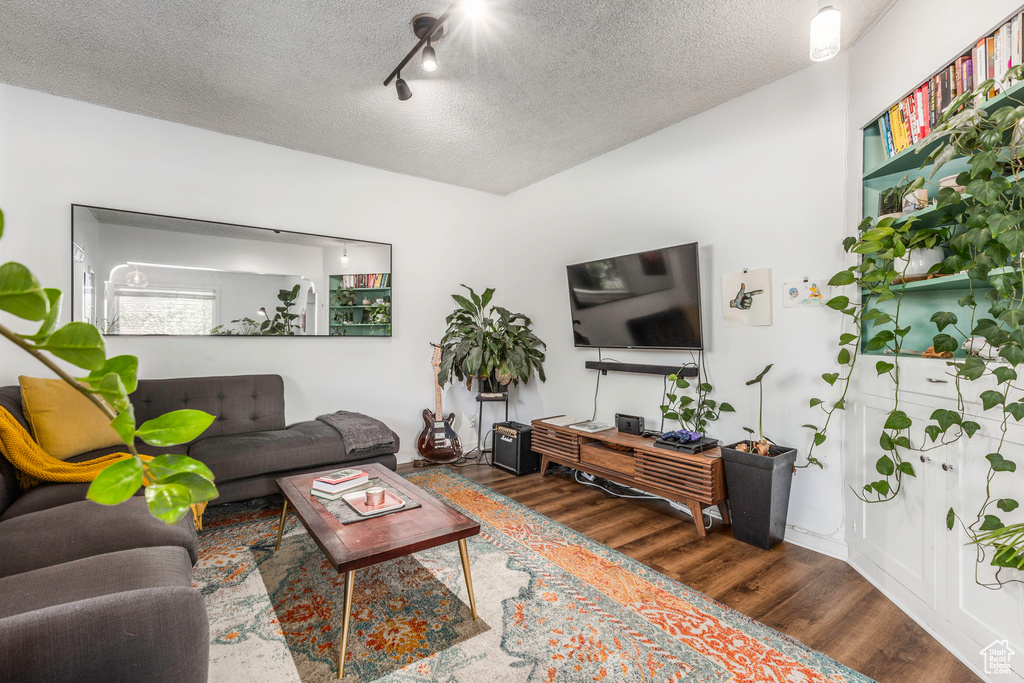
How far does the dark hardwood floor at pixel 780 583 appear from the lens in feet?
5.93

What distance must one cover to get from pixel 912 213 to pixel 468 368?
305cm

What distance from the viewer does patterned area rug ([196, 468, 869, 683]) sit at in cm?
174

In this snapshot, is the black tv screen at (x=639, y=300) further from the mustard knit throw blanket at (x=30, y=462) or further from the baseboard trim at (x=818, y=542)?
the mustard knit throw blanket at (x=30, y=462)

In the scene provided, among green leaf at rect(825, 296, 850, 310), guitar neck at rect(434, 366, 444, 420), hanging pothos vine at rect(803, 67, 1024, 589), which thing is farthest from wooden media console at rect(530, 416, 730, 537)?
green leaf at rect(825, 296, 850, 310)

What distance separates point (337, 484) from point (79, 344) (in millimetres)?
2313

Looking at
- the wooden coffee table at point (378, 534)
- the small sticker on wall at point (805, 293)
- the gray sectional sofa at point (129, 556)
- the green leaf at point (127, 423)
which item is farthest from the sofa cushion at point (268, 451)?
the green leaf at point (127, 423)

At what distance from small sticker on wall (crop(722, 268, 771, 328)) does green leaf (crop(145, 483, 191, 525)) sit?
3.14m

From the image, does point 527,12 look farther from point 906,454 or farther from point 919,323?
point 906,454

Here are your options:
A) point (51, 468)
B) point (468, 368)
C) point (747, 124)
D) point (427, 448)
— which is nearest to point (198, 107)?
point (51, 468)

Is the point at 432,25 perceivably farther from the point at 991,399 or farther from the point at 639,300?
the point at 991,399

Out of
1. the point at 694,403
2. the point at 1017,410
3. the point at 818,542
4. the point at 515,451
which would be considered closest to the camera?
the point at 1017,410

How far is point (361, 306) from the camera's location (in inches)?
169

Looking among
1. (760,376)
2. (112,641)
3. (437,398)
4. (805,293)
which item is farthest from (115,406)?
(437,398)

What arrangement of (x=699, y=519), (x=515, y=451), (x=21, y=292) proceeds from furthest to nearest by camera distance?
1. (x=515, y=451)
2. (x=699, y=519)
3. (x=21, y=292)
